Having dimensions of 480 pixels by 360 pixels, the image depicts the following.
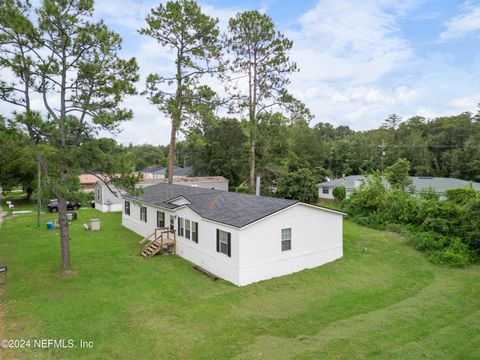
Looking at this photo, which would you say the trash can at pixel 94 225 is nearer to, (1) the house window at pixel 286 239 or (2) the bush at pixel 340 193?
(1) the house window at pixel 286 239

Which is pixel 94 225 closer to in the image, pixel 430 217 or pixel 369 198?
pixel 369 198

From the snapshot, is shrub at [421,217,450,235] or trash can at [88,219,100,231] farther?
trash can at [88,219,100,231]

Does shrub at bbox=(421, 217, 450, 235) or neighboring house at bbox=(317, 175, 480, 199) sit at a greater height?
neighboring house at bbox=(317, 175, 480, 199)

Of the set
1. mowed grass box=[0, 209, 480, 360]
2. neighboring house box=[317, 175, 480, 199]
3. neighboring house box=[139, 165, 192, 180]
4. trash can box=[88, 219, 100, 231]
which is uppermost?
neighboring house box=[139, 165, 192, 180]

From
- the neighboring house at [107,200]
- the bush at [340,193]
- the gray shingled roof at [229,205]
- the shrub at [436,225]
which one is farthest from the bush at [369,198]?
the neighboring house at [107,200]

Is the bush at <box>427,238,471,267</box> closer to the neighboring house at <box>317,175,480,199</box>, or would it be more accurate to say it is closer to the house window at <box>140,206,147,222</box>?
the neighboring house at <box>317,175,480,199</box>

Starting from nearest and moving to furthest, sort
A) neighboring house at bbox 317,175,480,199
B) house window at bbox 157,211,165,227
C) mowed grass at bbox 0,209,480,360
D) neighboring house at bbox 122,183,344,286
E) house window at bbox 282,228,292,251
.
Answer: mowed grass at bbox 0,209,480,360 < neighboring house at bbox 122,183,344,286 < house window at bbox 282,228,292,251 < house window at bbox 157,211,165,227 < neighboring house at bbox 317,175,480,199

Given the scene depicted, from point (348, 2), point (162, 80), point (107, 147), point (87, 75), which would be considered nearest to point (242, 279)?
point (107, 147)

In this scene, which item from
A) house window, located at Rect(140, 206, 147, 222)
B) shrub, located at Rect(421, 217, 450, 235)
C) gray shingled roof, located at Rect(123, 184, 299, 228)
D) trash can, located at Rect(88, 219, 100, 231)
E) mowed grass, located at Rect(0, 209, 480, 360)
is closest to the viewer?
mowed grass, located at Rect(0, 209, 480, 360)

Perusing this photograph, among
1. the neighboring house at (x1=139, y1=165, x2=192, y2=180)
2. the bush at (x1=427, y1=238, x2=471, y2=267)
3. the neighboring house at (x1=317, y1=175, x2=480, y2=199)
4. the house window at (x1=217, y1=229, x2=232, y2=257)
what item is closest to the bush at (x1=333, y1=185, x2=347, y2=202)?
the neighboring house at (x1=317, y1=175, x2=480, y2=199)
